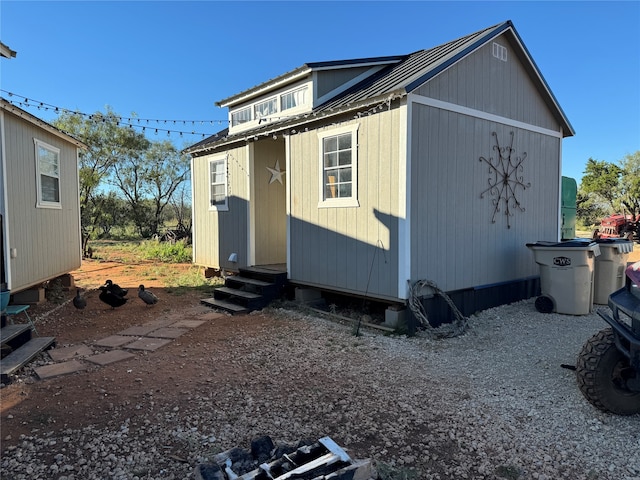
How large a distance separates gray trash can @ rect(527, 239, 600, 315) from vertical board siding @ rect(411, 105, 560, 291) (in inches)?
30.2

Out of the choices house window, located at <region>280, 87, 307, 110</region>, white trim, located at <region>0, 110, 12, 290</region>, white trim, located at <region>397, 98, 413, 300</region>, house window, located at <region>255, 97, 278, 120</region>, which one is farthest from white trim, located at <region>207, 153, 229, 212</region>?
white trim, located at <region>397, 98, 413, 300</region>

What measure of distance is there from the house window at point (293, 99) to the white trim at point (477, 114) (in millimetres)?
2641

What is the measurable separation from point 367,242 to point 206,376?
3003 mm

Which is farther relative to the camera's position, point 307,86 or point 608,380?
point 307,86

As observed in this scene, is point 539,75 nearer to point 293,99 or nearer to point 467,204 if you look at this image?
point 467,204

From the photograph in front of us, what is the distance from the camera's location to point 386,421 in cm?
309

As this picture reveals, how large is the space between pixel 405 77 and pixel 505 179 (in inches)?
105

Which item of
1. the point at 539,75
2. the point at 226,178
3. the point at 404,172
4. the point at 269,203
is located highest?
the point at 539,75

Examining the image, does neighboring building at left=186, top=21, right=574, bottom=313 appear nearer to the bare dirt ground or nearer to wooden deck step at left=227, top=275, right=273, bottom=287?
wooden deck step at left=227, top=275, right=273, bottom=287

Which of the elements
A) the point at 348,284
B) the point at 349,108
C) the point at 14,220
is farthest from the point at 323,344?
the point at 14,220

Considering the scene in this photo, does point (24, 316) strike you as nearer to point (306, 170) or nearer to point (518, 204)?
point (306, 170)

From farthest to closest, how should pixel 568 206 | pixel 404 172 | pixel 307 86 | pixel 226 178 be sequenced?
pixel 568 206 → pixel 226 178 → pixel 307 86 → pixel 404 172

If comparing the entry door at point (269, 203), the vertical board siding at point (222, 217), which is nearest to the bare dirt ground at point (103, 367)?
the vertical board siding at point (222, 217)

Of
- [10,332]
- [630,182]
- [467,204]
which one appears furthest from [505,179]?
[630,182]
